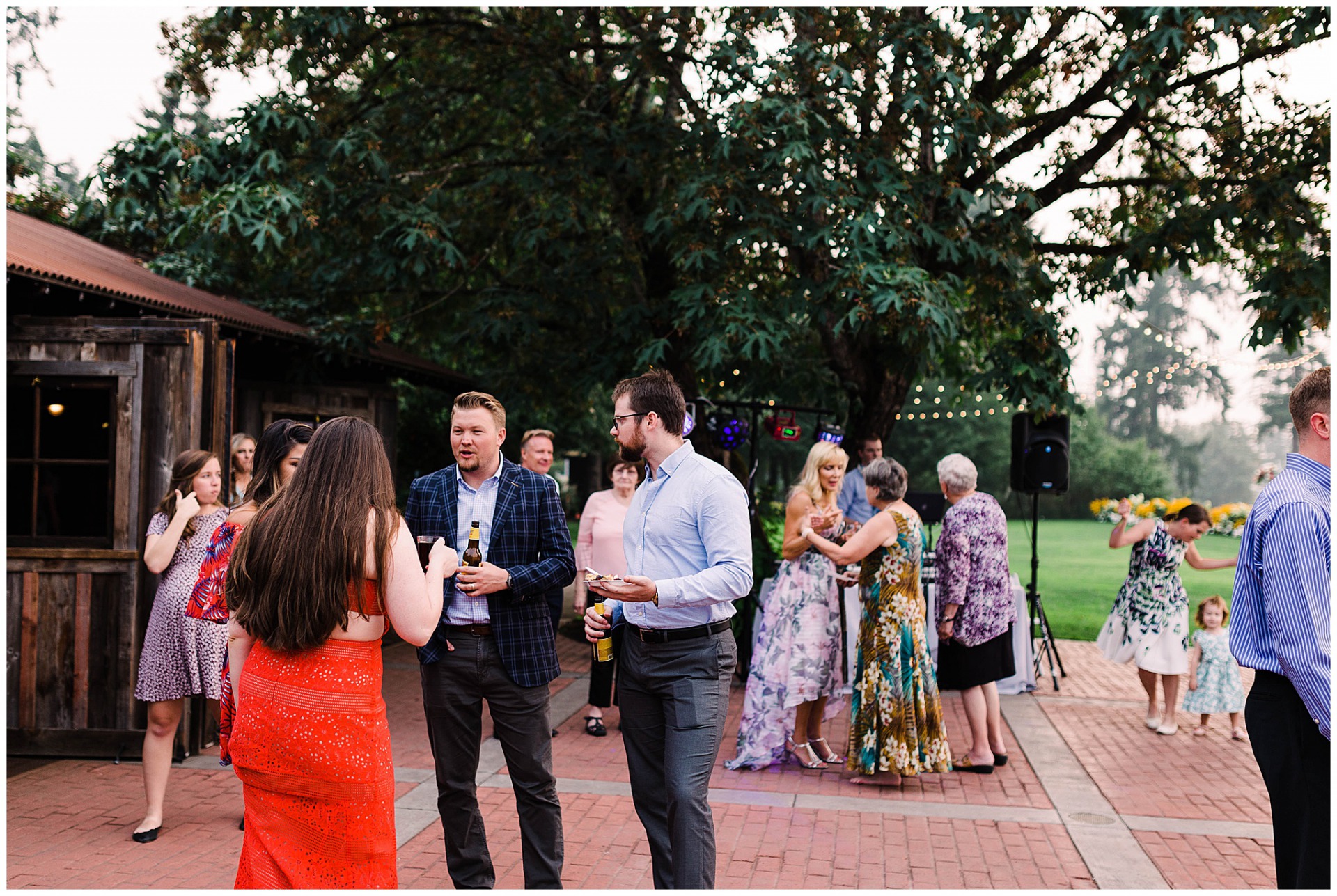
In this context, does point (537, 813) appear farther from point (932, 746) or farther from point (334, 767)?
point (932, 746)

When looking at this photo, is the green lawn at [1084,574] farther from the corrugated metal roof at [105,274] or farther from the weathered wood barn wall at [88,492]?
the weathered wood barn wall at [88,492]

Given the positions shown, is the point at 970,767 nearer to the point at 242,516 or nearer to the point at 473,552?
the point at 473,552

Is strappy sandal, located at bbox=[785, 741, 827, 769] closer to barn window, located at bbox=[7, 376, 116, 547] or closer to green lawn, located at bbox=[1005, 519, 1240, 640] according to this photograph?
barn window, located at bbox=[7, 376, 116, 547]

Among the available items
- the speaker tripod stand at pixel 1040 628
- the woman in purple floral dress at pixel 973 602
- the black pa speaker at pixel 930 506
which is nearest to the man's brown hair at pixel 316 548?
the woman in purple floral dress at pixel 973 602

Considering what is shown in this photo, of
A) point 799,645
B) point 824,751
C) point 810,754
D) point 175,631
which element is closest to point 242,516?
point 175,631

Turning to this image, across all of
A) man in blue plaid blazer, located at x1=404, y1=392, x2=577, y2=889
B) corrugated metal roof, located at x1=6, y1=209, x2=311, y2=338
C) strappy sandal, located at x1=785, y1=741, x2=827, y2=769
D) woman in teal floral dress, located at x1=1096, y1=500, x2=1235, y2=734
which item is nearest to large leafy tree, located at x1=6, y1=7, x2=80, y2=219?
corrugated metal roof, located at x1=6, y1=209, x2=311, y2=338

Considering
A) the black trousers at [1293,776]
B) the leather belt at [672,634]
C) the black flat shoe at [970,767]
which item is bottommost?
the black flat shoe at [970,767]

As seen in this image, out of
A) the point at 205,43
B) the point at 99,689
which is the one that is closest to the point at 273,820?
the point at 99,689

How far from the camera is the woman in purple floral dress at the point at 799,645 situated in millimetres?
6133

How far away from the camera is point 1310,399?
9.83 ft

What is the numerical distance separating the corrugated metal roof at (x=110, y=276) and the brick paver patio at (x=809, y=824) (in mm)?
3024

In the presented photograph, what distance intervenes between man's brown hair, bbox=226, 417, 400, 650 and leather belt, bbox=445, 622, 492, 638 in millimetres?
1061

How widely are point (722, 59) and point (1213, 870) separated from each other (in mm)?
6687

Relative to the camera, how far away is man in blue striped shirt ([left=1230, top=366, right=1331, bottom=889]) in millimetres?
2797
